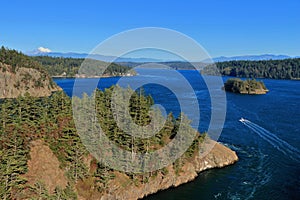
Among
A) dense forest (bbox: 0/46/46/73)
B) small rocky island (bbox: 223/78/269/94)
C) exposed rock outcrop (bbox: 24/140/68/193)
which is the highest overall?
dense forest (bbox: 0/46/46/73)

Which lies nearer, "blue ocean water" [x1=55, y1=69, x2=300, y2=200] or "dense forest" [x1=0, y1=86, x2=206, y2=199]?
"dense forest" [x1=0, y1=86, x2=206, y2=199]

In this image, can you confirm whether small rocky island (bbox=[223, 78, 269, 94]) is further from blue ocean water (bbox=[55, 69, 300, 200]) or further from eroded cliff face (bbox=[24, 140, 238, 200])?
eroded cliff face (bbox=[24, 140, 238, 200])

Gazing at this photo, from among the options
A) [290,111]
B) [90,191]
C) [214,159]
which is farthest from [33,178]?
[290,111]

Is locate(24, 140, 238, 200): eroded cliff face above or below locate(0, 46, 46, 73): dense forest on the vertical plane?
below

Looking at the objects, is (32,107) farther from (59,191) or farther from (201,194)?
(201,194)

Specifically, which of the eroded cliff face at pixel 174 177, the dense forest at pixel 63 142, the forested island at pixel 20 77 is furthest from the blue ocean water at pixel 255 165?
the forested island at pixel 20 77

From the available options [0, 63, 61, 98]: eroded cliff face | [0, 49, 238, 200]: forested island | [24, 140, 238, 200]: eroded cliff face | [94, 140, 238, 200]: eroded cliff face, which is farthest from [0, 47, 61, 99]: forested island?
[94, 140, 238, 200]: eroded cliff face

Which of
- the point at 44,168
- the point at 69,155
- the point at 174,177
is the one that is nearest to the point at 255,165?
the point at 174,177
